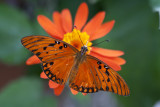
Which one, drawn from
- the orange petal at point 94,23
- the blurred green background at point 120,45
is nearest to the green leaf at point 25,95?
the blurred green background at point 120,45

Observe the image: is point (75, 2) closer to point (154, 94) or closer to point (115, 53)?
point (115, 53)

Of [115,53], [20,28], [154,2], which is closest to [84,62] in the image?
[115,53]

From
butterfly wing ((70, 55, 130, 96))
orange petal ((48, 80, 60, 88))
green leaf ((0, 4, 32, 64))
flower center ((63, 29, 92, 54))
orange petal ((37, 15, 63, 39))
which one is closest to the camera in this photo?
butterfly wing ((70, 55, 130, 96))

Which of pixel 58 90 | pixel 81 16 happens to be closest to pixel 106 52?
pixel 81 16

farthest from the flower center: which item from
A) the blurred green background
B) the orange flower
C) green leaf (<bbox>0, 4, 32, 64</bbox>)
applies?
green leaf (<bbox>0, 4, 32, 64</bbox>)

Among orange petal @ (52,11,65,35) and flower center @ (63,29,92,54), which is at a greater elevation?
orange petal @ (52,11,65,35)

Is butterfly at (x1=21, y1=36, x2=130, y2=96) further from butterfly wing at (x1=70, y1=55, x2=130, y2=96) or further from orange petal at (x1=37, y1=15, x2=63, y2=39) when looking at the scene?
orange petal at (x1=37, y1=15, x2=63, y2=39)

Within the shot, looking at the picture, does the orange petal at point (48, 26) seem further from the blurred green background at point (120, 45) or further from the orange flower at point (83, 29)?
the blurred green background at point (120, 45)
